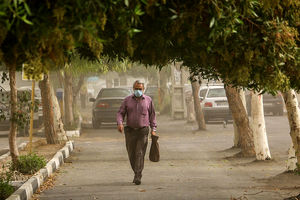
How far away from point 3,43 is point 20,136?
21039 millimetres

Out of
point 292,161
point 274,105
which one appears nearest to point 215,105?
point 274,105

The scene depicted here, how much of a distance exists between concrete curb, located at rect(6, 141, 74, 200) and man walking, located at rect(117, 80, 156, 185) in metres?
1.64

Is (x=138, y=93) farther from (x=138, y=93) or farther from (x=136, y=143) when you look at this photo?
(x=136, y=143)

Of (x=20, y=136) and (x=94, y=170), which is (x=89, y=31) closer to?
(x=94, y=170)

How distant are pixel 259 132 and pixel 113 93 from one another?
1598 cm

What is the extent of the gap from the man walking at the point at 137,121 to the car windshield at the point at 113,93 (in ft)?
59.4

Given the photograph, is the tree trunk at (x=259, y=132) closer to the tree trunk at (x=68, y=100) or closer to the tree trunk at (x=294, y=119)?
the tree trunk at (x=294, y=119)

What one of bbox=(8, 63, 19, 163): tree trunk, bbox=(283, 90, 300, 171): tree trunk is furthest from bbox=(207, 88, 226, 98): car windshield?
bbox=(283, 90, 300, 171): tree trunk

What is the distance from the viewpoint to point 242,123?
17.2 m

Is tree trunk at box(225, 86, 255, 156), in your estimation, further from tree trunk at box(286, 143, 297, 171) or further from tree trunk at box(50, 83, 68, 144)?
tree trunk at box(50, 83, 68, 144)

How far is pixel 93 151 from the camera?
19.4 metres

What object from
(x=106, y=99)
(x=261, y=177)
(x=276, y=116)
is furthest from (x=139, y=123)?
(x=276, y=116)

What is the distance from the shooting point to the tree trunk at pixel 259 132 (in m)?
15.4

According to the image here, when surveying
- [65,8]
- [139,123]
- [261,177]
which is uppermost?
[65,8]
